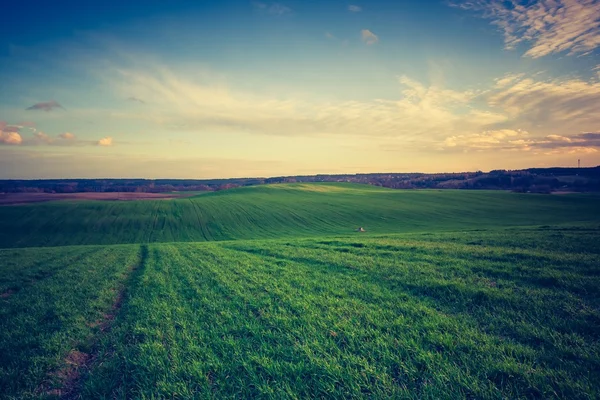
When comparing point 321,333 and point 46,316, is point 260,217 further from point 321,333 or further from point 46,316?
point 321,333

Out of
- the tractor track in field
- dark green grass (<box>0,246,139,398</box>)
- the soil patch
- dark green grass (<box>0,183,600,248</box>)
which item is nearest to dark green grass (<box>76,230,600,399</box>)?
the tractor track in field

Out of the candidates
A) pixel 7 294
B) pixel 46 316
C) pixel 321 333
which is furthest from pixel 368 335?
pixel 7 294

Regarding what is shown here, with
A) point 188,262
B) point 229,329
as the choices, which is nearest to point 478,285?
point 229,329

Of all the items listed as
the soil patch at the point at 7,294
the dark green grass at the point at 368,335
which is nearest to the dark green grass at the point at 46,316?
the soil patch at the point at 7,294

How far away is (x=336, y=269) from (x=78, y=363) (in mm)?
9068

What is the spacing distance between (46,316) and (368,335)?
31.6 ft

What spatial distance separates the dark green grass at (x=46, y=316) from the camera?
5480 millimetres

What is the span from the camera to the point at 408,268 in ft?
37.2

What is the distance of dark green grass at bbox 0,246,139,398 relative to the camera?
18.0 feet

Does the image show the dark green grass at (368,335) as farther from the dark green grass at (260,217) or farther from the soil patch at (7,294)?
the dark green grass at (260,217)

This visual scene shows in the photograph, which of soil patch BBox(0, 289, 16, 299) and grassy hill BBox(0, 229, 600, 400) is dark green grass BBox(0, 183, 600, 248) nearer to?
grassy hill BBox(0, 229, 600, 400)

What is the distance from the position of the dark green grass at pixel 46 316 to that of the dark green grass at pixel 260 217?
31488mm

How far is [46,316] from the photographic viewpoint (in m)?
8.39

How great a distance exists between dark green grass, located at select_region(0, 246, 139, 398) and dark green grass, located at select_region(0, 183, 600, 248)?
103ft
